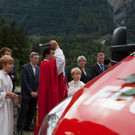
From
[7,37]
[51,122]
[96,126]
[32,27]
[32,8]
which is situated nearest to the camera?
[96,126]

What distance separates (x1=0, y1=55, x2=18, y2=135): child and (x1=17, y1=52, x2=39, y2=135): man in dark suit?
841 millimetres

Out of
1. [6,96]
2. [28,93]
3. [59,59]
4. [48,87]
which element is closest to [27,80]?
[28,93]

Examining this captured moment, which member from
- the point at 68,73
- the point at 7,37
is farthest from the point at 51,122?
the point at 7,37

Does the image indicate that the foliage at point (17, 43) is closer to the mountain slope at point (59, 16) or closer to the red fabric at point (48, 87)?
the mountain slope at point (59, 16)

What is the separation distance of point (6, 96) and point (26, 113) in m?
1.39

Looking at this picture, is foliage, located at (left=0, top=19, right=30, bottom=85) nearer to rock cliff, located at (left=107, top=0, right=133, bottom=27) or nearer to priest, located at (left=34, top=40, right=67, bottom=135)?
rock cliff, located at (left=107, top=0, right=133, bottom=27)

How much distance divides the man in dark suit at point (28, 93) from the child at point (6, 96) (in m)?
0.84

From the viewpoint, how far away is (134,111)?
1.07m

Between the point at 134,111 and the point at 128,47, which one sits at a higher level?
the point at 128,47

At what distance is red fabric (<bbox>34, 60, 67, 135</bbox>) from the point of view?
11.8 feet

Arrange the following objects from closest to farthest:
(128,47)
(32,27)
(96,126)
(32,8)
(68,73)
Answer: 1. (96,126)
2. (128,47)
3. (68,73)
4. (32,27)
5. (32,8)

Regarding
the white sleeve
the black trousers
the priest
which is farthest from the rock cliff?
the white sleeve

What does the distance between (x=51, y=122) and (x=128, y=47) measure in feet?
3.13

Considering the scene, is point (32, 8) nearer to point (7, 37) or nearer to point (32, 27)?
point (32, 27)
